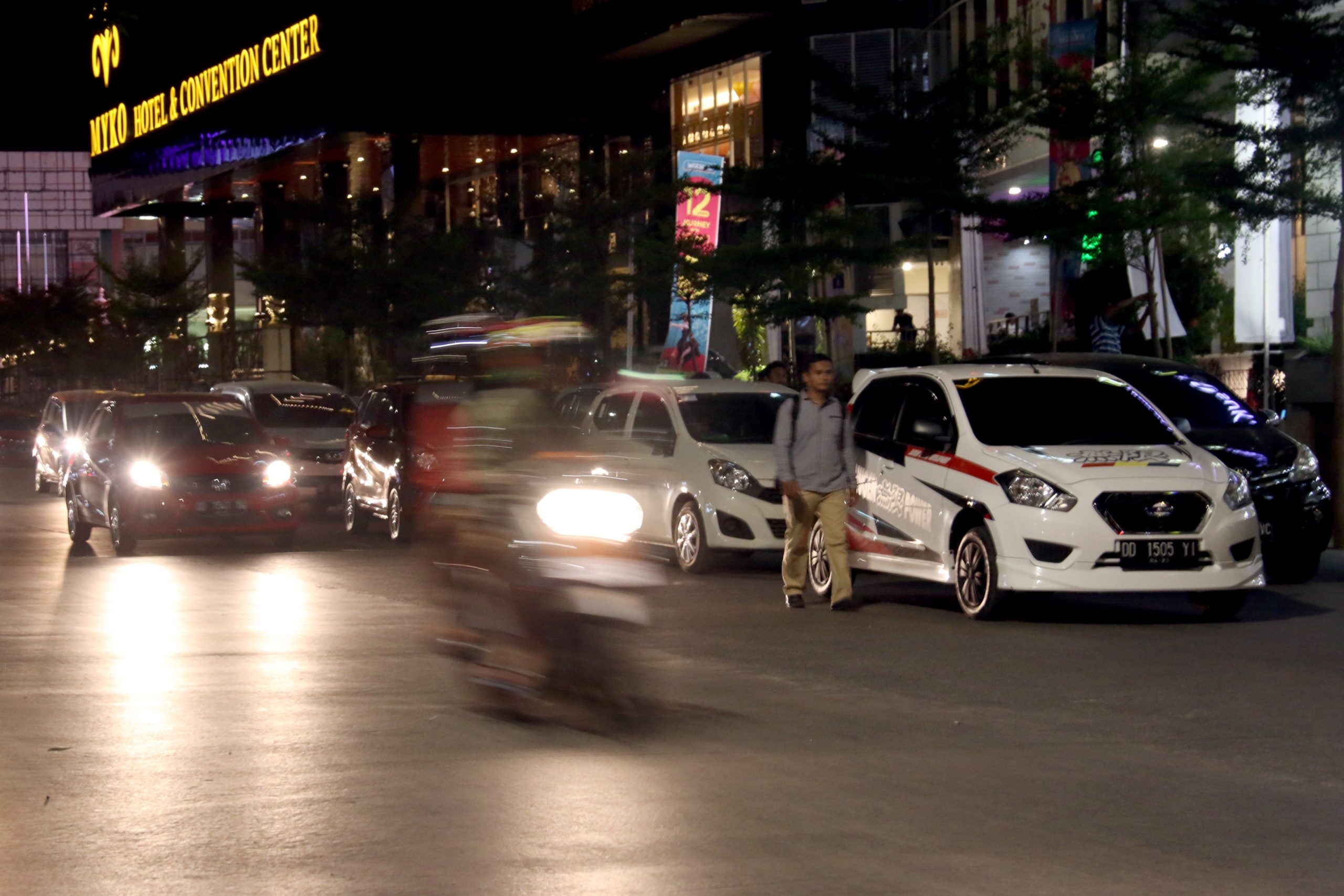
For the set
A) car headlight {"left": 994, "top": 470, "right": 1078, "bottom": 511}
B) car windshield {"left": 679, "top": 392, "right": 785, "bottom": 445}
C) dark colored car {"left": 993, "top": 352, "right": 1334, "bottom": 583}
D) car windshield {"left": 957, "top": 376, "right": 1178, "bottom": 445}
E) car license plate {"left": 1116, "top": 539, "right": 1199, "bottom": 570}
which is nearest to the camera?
car license plate {"left": 1116, "top": 539, "right": 1199, "bottom": 570}

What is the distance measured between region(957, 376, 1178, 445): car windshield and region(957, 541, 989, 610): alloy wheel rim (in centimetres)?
83

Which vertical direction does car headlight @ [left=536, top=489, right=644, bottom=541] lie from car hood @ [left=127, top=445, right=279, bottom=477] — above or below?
below

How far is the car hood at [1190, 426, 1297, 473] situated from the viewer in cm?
1520

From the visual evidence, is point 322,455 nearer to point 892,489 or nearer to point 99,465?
point 99,465

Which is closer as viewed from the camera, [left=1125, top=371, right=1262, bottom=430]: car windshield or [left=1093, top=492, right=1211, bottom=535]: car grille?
[left=1093, top=492, right=1211, bottom=535]: car grille

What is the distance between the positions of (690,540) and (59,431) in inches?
699

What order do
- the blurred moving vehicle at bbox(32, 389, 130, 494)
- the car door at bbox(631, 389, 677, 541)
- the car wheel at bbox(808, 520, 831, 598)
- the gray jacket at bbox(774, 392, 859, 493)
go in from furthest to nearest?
the blurred moving vehicle at bbox(32, 389, 130, 494) → the car door at bbox(631, 389, 677, 541) → the car wheel at bbox(808, 520, 831, 598) → the gray jacket at bbox(774, 392, 859, 493)

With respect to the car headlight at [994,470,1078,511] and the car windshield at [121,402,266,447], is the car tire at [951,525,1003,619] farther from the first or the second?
the car windshield at [121,402,266,447]

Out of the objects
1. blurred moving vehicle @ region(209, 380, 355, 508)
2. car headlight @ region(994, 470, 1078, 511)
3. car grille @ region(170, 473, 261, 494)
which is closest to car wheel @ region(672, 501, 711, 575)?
car headlight @ region(994, 470, 1078, 511)

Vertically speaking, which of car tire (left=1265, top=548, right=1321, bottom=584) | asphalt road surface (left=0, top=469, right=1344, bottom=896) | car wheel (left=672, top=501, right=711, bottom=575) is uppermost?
A: car wheel (left=672, top=501, right=711, bottom=575)

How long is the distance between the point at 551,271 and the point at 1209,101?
1865 centimetres

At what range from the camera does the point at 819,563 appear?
14531 millimetres

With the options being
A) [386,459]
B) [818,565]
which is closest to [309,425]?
[386,459]

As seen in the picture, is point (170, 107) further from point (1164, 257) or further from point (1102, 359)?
point (1102, 359)
